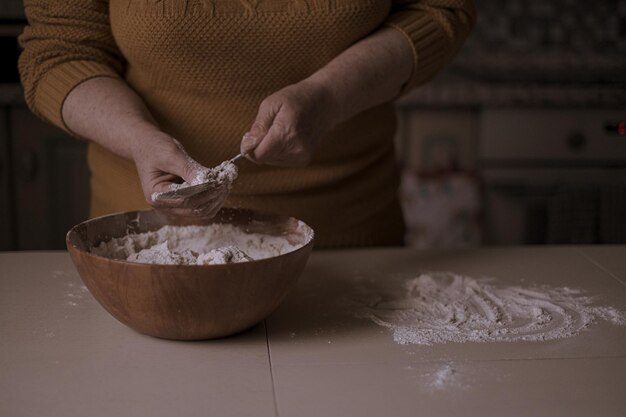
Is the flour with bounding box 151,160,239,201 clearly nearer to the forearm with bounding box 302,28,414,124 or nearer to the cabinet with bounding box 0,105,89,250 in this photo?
the forearm with bounding box 302,28,414,124

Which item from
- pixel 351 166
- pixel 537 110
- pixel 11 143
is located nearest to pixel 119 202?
pixel 351 166

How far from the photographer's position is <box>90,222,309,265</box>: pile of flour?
95cm

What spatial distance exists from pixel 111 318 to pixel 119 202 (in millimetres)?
375

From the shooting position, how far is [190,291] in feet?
2.55

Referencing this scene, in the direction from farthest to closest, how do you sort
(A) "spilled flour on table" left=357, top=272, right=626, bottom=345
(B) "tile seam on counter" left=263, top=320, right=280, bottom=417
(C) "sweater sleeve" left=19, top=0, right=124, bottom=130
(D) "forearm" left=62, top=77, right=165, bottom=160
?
(C) "sweater sleeve" left=19, top=0, right=124, bottom=130 → (D) "forearm" left=62, top=77, right=165, bottom=160 → (A) "spilled flour on table" left=357, top=272, right=626, bottom=345 → (B) "tile seam on counter" left=263, top=320, right=280, bottom=417

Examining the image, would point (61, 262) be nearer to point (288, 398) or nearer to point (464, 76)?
point (288, 398)

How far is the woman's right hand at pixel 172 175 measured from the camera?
2.92 ft

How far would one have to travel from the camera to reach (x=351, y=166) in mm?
1250

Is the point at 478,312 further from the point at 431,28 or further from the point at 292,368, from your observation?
the point at 431,28

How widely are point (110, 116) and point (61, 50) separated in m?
0.18

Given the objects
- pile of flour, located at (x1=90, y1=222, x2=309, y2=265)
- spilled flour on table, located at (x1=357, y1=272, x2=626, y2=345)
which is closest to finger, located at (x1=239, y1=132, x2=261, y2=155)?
pile of flour, located at (x1=90, y1=222, x2=309, y2=265)

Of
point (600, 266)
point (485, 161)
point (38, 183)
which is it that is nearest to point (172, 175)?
point (600, 266)

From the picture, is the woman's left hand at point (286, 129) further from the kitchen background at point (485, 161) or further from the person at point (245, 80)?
the kitchen background at point (485, 161)

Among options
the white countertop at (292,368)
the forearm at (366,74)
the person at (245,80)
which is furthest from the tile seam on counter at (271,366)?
the forearm at (366,74)
